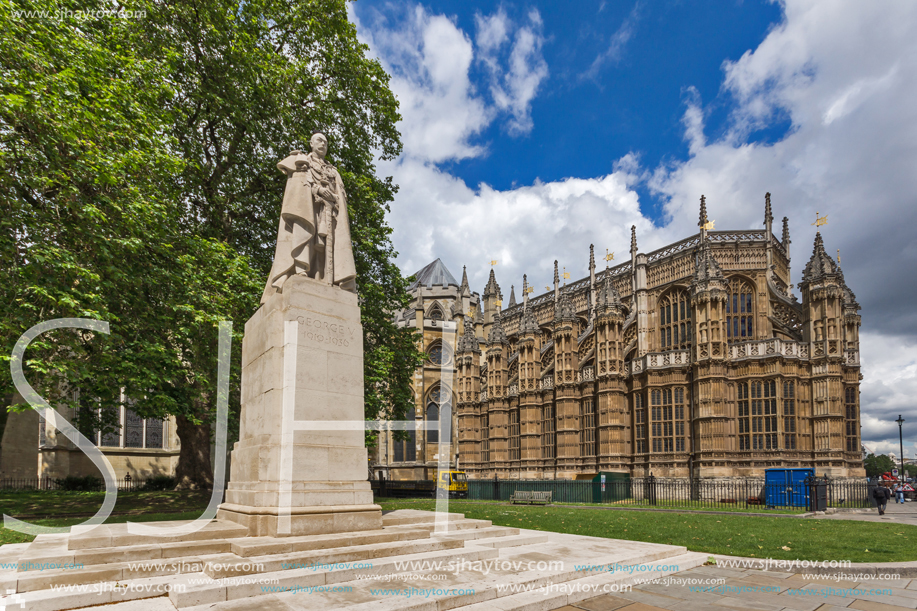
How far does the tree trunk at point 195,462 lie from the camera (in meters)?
17.0

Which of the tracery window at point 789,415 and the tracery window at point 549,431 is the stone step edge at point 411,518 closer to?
the tracery window at point 789,415

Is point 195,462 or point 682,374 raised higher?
point 682,374

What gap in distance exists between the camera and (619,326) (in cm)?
3322

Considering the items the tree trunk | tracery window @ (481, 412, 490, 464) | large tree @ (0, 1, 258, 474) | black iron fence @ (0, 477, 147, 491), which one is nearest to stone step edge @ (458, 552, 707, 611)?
large tree @ (0, 1, 258, 474)

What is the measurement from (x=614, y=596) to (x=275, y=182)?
48.1 ft

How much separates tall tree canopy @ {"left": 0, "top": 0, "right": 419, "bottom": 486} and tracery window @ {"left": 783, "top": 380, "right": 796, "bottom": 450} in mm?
19896

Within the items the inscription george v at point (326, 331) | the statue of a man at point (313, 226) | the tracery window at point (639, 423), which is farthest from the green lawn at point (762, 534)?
the tracery window at point (639, 423)

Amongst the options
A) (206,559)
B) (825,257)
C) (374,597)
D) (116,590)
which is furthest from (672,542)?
(825,257)

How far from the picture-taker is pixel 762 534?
11.3 meters

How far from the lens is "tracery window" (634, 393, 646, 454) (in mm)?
31017

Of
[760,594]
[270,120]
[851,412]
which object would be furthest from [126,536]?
[851,412]

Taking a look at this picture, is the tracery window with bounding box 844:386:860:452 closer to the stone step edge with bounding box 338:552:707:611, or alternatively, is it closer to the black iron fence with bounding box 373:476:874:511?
the black iron fence with bounding box 373:476:874:511

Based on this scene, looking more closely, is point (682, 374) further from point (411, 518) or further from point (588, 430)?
point (411, 518)

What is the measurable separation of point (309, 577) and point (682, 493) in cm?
2458
